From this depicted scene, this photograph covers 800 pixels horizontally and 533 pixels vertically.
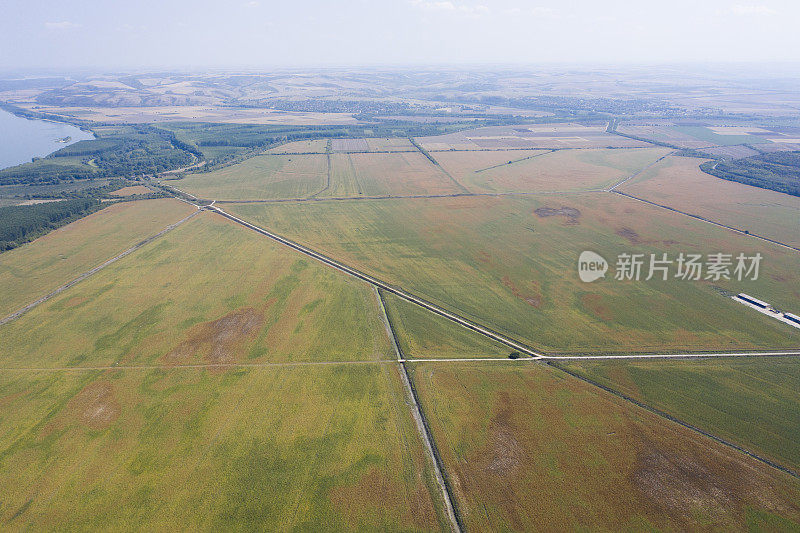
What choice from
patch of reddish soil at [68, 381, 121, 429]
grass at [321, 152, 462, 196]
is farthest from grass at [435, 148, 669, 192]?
patch of reddish soil at [68, 381, 121, 429]

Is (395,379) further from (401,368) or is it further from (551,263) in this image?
(551,263)

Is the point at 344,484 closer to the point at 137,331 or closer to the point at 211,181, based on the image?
the point at 137,331

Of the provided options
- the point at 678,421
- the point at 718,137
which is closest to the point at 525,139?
the point at 718,137

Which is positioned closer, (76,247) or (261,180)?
(76,247)

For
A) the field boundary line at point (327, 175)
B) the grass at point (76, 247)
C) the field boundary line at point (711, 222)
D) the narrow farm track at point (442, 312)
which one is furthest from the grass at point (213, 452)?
the field boundary line at point (711, 222)

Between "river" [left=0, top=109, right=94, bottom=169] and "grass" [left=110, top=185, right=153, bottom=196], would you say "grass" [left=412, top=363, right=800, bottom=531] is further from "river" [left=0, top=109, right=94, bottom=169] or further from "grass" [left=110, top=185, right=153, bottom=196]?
"river" [left=0, top=109, right=94, bottom=169]

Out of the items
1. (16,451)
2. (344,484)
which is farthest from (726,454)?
(16,451)

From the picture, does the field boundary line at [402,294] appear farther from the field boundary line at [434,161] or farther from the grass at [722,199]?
the grass at [722,199]
